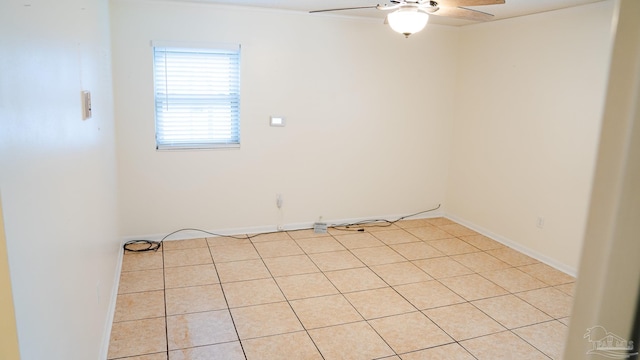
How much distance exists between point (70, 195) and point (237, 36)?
9.79 ft

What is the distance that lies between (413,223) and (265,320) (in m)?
2.81

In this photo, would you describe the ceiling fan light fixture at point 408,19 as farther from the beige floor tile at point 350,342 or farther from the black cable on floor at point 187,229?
the black cable on floor at point 187,229

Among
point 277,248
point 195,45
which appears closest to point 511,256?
point 277,248

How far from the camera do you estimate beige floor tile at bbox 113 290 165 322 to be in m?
2.96

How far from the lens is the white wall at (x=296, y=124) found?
13.5ft

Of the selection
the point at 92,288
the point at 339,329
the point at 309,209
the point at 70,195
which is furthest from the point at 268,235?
the point at 70,195

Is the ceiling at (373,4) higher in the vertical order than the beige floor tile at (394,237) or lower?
higher

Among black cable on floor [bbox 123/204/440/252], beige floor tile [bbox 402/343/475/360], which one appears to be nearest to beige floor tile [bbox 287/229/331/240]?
black cable on floor [bbox 123/204/440/252]

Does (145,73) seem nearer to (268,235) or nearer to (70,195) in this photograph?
(268,235)

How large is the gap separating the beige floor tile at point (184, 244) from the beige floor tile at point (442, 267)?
6.92ft

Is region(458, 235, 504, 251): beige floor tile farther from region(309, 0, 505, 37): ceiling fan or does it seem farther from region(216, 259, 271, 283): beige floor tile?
region(309, 0, 505, 37): ceiling fan

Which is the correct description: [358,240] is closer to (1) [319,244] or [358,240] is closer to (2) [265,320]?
(1) [319,244]

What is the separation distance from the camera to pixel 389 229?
16.5ft

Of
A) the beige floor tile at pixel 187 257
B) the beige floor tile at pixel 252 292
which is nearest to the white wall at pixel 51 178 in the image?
the beige floor tile at pixel 252 292
